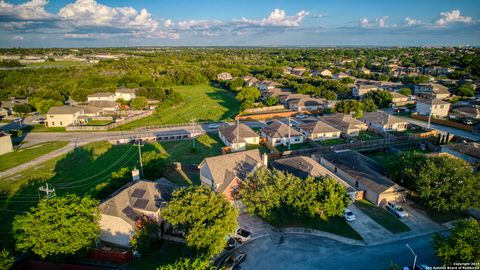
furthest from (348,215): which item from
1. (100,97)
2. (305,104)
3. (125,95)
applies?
(125,95)

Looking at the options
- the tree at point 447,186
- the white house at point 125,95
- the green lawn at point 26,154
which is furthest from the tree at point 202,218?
the white house at point 125,95

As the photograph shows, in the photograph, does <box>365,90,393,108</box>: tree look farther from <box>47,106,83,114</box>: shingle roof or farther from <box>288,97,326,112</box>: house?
<box>47,106,83,114</box>: shingle roof

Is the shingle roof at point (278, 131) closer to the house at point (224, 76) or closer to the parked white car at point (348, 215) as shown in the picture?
the parked white car at point (348, 215)

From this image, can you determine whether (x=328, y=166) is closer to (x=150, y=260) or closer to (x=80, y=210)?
(x=150, y=260)

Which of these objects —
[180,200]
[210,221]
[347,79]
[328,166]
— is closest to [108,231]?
[180,200]

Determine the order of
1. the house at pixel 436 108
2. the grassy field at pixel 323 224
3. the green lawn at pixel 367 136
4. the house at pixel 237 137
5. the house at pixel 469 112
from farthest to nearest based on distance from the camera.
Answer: the house at pixel 436 108 < the house at pixel 469 112 < the green lawn at pixel 367 136 < the house at pixel 237 137 < the grassy field at pixel 323 224
